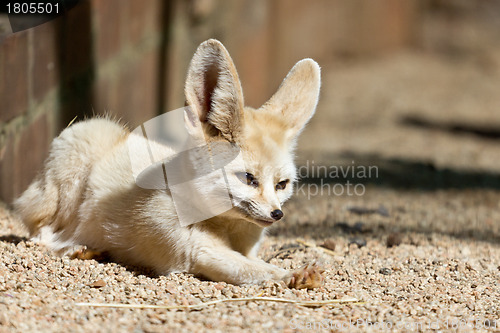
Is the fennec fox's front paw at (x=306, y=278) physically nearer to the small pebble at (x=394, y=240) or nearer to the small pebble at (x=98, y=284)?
the small pebble at (x=98, y=284)

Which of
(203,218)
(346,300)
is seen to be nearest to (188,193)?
(203,218)

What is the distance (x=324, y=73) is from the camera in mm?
11500

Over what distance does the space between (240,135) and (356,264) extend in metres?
1.04

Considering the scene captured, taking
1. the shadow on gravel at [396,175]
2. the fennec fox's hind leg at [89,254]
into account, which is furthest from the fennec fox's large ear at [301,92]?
the shadow on gravel at [396,175]

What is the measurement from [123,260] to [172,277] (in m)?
0.42

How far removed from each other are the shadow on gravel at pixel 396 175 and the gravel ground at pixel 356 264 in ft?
0.06

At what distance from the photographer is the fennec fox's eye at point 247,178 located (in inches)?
135

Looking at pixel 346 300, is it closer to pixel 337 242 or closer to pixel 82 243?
pixel 337 242

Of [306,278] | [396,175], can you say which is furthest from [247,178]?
[396,175]

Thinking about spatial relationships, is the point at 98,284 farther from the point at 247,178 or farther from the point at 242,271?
the point at 247,178

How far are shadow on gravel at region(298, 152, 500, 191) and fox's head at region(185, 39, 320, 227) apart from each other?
2.70m

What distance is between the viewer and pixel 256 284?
11.1 feet

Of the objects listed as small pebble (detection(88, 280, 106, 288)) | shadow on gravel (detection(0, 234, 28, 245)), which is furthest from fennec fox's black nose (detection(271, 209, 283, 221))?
shadow on gravel (detection(0, 234, 28, 245))

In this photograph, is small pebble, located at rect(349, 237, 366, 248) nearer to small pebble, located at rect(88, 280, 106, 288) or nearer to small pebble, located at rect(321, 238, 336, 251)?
small pebble, located at rect(321, 238, 336, 251)
